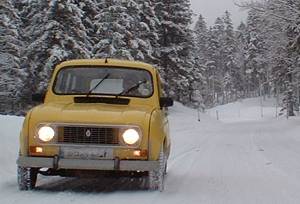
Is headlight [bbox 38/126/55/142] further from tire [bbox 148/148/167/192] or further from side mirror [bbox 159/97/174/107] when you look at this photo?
side mirror [bbox 159/97/174/107]

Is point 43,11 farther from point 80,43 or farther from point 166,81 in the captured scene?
point 166,81

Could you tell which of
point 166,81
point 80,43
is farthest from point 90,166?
point 166,81

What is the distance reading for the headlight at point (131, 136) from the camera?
754cm

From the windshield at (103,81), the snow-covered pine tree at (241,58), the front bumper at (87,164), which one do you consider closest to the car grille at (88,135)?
the front bumper at (87,164)

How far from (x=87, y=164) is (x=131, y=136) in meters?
0.67

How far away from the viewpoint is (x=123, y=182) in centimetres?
903

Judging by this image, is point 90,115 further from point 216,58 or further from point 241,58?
point 216,58

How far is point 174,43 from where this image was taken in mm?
48719

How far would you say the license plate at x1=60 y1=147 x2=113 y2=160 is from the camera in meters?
7.42

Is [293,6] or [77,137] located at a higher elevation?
[293,6]

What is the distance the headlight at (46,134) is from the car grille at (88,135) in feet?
0.35

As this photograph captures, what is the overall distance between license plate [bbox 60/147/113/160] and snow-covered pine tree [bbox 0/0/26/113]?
27.7 m

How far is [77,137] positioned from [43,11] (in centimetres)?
2704

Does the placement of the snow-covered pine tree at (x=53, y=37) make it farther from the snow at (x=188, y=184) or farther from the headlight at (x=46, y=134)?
the headlight at (x=46, y=134)
